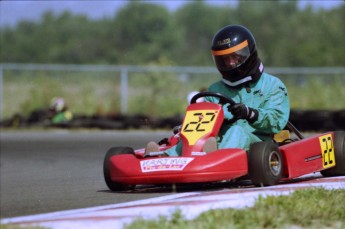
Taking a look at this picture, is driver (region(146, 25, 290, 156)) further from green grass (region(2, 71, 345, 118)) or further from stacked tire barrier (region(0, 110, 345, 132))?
green grass (region(2, 71, 345, 118))

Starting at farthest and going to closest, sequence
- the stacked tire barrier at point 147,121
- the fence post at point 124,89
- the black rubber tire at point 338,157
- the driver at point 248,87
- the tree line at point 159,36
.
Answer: the tree line at point 159,36
the fence post at point 124,89
the stacked tire barrier at point 147,121
the black rubber tire at point 338,157
the driver at point 248,87

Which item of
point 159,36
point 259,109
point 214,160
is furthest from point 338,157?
point 159,36

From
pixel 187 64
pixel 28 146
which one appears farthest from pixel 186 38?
pixel 28 146

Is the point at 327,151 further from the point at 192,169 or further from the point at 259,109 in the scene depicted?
the point at 192,169

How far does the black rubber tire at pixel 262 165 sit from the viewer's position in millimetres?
6895

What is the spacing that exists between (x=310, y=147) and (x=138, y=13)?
1767 inches

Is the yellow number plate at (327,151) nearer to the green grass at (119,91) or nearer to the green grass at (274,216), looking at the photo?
the green grass at (274,216)

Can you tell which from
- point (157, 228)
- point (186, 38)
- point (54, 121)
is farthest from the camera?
point (186, 38)

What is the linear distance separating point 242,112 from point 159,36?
4172cm

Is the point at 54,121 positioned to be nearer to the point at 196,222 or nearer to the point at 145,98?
the point at 145,98

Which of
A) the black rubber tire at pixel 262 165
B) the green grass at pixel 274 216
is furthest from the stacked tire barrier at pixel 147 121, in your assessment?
the green grass at pixel 274 216

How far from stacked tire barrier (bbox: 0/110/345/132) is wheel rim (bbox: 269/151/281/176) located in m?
9.76

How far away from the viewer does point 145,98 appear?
25422 millimetres

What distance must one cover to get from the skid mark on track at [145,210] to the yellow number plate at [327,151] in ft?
4.57
